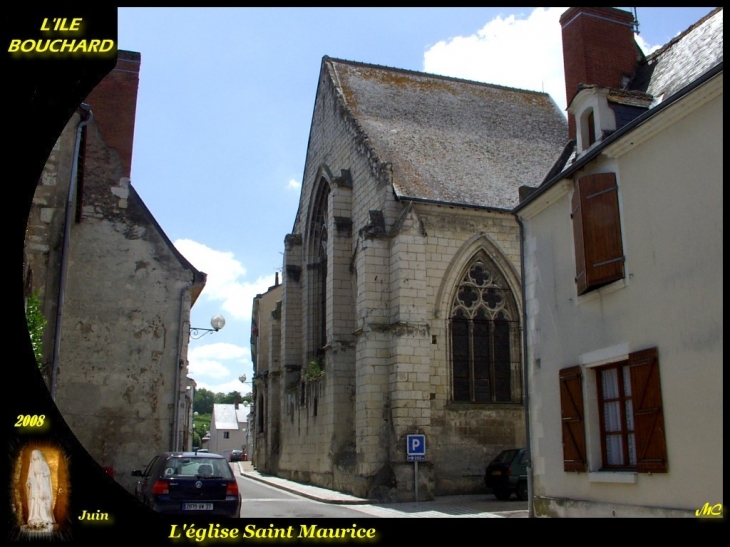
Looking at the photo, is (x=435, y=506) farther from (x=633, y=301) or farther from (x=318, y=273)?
(x=318, y=273)

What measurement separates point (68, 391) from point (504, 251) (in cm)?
1034

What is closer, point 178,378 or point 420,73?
point 178,378

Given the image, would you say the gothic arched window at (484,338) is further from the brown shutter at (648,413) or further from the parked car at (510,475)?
the brown shutter at (648,413)

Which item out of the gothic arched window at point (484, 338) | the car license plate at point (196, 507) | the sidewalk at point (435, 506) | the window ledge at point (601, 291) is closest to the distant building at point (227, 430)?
the gothic arched window at point (484, 338)

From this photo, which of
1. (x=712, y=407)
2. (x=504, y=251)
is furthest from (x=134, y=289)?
(x=712, y=407)

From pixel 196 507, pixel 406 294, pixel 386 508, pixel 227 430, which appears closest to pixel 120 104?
pixel 406 294

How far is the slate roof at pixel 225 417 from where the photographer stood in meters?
74.5

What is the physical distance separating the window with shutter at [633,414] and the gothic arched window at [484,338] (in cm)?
797

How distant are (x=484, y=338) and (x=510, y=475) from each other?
407 cm

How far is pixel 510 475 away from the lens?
48.8 feet

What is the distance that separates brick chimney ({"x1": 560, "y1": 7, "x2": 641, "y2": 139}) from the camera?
12.7 metres

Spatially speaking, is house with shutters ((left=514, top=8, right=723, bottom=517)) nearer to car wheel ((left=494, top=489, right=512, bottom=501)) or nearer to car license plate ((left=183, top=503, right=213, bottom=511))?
car wheel ((left=494, top=489, right=512, bottom=501))
